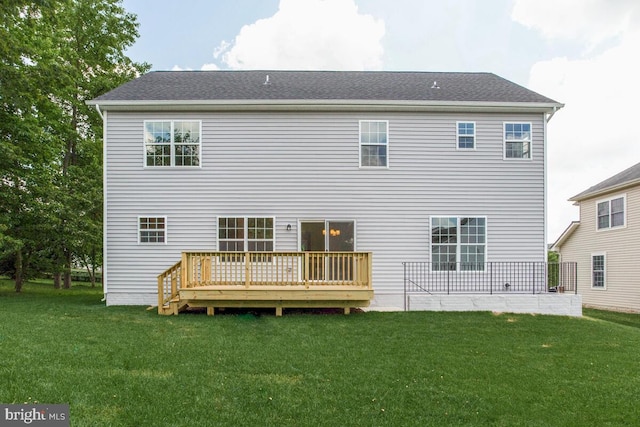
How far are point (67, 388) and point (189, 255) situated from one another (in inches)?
185

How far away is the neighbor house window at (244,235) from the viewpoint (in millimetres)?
10008

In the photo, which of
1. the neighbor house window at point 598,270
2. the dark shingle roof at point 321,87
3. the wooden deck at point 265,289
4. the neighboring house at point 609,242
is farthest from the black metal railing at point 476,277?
the neighbor house window at point 598,270

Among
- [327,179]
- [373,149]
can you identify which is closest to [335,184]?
[327,179]

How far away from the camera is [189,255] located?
852 cm

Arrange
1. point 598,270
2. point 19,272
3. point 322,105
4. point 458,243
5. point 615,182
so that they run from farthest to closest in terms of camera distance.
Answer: point 598,270 < point 615,182 < point 19,272 < point 458,243 < point 322,105

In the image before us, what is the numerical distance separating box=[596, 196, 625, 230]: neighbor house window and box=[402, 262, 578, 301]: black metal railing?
7.37 meters

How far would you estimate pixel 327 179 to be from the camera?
10148 mm

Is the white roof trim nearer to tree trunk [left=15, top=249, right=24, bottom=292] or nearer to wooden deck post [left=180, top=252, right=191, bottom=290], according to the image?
wooden deck post [left=180, top=252, right=191, bottom=290]

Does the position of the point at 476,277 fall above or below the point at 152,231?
below

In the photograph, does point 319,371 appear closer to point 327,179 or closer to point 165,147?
point 327,179

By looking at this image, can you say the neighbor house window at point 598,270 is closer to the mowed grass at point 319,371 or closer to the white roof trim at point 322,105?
the white roof trim at point 322,105

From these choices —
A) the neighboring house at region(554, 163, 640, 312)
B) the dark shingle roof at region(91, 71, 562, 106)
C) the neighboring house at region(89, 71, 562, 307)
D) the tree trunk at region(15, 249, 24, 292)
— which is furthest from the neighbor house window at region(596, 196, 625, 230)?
the tree trunk at region(15, 249, 24, 292)

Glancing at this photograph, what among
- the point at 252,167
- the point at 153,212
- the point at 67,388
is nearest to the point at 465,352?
the point at 67,388

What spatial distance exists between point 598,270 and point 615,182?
3799 mm
